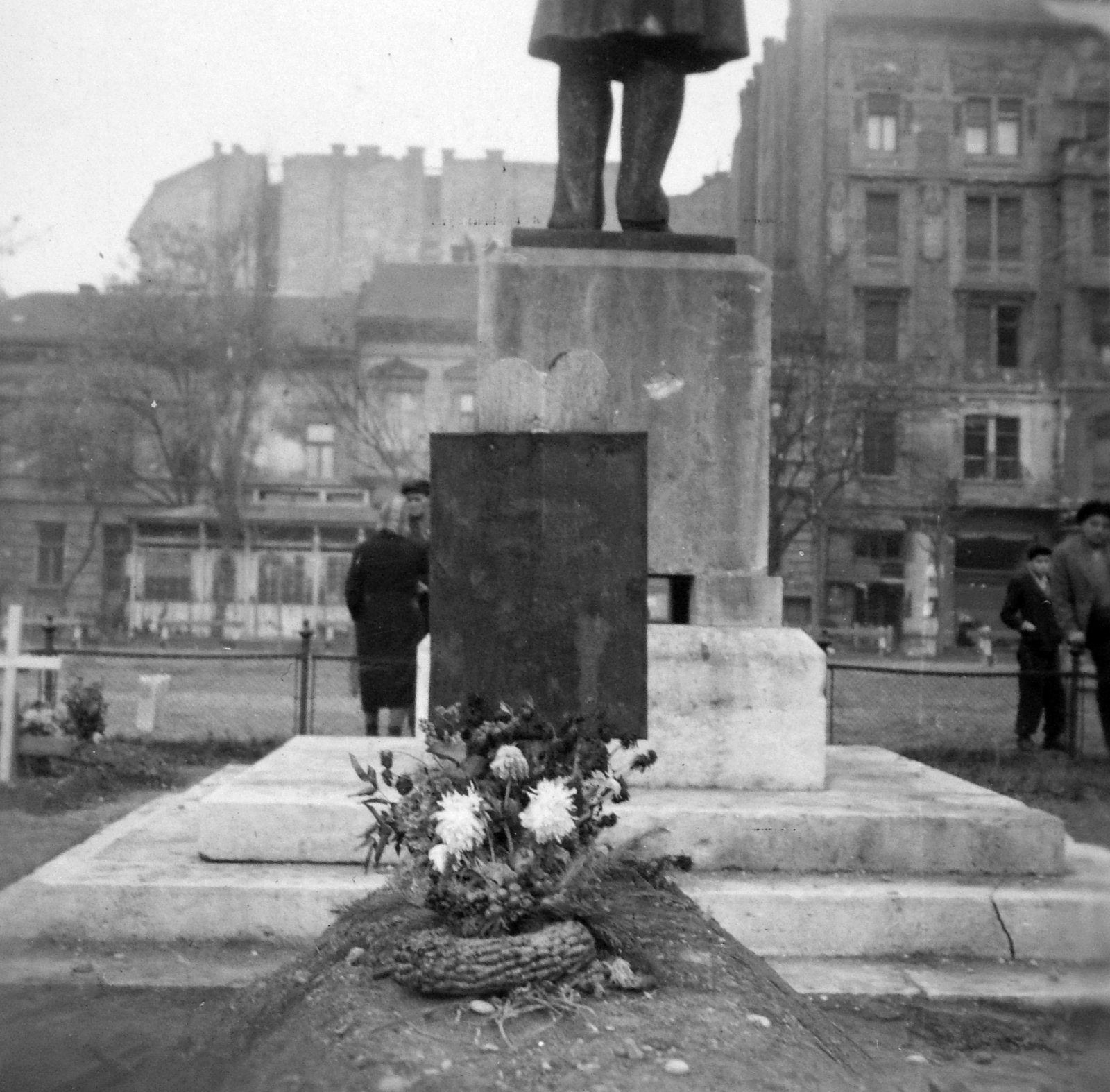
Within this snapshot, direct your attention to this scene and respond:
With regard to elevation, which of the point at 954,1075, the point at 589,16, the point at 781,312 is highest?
the point at 781,312

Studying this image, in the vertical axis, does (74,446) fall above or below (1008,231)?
below

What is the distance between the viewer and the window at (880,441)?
22719 millimetres

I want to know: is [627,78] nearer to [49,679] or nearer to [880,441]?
[49,679]

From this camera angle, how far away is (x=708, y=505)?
5.70 metres

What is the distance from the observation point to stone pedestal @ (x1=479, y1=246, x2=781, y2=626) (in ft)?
18.6

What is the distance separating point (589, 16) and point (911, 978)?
13.1ft

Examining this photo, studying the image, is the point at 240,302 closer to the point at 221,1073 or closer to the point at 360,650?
the point at 360,650

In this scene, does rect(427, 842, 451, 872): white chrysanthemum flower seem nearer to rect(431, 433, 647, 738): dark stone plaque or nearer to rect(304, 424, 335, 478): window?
rect(431, 433, 647, 738): dark stone plaque

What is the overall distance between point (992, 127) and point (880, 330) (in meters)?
7.55

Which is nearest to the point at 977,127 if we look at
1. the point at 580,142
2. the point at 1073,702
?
the point at 1073,702

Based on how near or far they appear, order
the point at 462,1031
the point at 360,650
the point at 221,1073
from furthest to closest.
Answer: the point at 360,650 → the point at 221,1073 → the point at 462,1031

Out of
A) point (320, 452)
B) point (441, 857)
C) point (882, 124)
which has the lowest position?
point (441, 857)

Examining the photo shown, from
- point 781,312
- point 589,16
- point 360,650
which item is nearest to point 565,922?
point 589,16

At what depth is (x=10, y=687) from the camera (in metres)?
8.81
